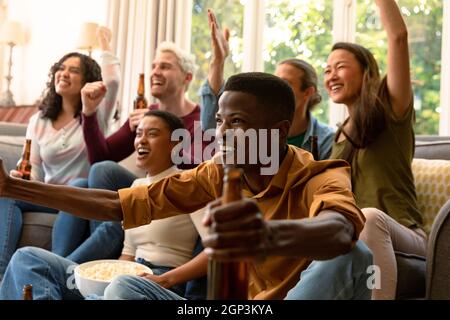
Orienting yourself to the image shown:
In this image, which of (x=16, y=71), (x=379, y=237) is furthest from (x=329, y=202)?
(x=16, y=71)

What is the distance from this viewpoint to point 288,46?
169 inches

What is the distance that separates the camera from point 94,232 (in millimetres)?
2475

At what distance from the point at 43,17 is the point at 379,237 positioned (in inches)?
165

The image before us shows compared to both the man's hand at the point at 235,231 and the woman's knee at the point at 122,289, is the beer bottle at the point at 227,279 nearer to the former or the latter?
the man's hand at the point at 235,231

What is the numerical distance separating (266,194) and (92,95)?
1.52m

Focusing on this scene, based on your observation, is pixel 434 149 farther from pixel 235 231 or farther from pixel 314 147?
pixel 235 231

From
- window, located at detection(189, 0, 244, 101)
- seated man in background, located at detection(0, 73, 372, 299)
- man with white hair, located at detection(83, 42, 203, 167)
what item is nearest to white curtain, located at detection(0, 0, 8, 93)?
window, located at detection(189, 0, 244, 101)

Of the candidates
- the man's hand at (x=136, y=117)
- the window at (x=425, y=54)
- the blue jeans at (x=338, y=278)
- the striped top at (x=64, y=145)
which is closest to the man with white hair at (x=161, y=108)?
the man's hand at (x=136, y=117)

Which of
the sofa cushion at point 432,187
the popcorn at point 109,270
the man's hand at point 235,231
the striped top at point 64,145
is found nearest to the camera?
the man's hand at point 235,231

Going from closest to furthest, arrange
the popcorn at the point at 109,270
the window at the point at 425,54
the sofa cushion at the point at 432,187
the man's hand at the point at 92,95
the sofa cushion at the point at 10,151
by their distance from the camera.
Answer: the popcorn at the point at 109,270
the sofa cushion at the point at 432,187
the man's hand at the point at 92,95
the sofa cushion at the point at 10,151
the window at the point at 425,54

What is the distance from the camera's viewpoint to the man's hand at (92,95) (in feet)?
8.96

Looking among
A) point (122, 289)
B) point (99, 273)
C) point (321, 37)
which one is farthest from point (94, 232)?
point (321, 37)

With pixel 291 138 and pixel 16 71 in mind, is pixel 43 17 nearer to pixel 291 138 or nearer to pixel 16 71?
pixel 16 71

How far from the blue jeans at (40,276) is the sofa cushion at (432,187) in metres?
0.93
